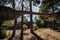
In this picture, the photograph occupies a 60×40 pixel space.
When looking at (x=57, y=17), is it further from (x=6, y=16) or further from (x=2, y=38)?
(x=2, y=38)

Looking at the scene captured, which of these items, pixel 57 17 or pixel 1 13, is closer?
pixel 1 13

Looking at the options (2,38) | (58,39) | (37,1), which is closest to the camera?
(58,39)

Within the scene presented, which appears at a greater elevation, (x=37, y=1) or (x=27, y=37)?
(x=37, y=1)

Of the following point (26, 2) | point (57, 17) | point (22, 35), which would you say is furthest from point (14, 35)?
point (57, 17)

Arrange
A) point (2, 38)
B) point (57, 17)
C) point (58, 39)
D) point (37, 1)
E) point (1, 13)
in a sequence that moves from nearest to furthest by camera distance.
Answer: point (1, 13) < point (57, 17) < point (58, 39) < point (37, 1) < point (2, 38)

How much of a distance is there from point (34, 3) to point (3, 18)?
38.3 feet

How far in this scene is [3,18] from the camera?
16.6ft

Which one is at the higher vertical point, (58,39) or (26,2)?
(26,2)

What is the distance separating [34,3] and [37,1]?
393 millimetres

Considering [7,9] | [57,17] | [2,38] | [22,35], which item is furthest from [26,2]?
[7,9]

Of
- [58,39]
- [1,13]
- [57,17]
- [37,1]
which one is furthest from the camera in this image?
[37,1]

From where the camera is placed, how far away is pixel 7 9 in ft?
16.6

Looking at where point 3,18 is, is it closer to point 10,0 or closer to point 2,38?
point 10,0

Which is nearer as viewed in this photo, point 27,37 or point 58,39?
point 58,39
